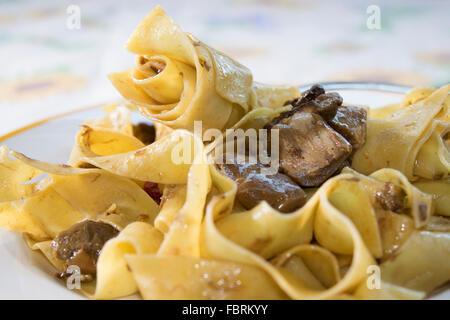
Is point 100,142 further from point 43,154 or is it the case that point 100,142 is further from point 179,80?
point 179,80

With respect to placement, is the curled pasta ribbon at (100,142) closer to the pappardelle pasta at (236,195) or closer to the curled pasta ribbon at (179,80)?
the pappardelle pasta at (236,195)

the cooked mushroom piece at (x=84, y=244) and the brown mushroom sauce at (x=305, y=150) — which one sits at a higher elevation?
the brown mushroom sauce at (x=305, y=150)

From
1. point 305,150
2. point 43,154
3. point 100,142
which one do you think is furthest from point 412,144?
point 43,154

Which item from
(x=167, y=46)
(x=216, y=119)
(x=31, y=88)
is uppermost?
(x=167, y=46)

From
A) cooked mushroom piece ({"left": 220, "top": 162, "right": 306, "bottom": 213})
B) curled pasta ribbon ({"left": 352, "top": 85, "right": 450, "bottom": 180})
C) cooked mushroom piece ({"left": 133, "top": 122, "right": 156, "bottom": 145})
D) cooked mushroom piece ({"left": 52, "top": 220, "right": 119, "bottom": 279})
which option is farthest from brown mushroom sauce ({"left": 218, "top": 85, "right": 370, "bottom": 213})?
cooked mushroom piece ({"left": 133, "top": 122, "right": 156, "bottom": 145})

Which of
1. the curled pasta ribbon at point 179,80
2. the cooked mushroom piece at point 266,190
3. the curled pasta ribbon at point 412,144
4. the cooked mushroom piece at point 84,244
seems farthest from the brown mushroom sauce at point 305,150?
the cooked mushroom piece at point 84,244

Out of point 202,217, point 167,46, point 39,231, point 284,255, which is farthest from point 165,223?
point 167,46
